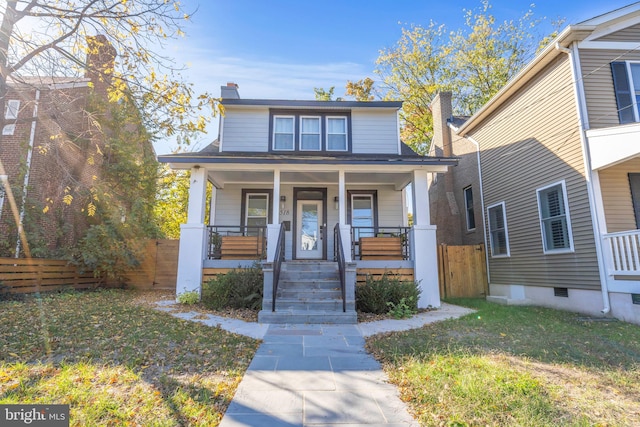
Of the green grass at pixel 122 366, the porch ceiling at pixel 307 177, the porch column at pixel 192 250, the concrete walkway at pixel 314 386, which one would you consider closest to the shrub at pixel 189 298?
the porch column at pixel 192 250

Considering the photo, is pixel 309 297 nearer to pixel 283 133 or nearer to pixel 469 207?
pixel 283 133

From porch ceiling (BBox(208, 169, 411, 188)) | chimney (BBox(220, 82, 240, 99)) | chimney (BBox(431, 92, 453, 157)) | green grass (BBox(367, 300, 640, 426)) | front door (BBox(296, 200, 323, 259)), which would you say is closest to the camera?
green grass (BBox(367, 300, 640, 426))

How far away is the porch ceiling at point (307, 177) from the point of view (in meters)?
9.19

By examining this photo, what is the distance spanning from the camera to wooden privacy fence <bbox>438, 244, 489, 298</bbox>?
34.1 feet

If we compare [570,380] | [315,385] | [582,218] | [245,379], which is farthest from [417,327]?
[582,218]

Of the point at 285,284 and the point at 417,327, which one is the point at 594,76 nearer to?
the point at 417,327

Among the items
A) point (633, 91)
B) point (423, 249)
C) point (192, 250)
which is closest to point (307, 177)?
point (192, 250)

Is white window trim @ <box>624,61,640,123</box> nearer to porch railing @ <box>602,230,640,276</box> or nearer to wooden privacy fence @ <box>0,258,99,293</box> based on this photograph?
porch railing @ <box>602,230,640,276</box>

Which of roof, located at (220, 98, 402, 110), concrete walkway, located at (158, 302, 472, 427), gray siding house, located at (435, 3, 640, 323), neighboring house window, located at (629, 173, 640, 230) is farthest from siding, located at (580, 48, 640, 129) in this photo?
concrete walkway, located at (158, 302, 472, 427)

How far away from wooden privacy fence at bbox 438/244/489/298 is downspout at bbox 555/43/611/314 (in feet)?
13.3

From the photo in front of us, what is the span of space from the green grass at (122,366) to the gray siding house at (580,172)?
7.12 m

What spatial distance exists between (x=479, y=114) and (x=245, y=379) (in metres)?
10.9

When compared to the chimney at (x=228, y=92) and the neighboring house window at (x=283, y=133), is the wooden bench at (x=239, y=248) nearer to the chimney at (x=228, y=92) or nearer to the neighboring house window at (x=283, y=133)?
the neighboring house window at (x=283, y=133)

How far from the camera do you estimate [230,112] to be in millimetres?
10570
